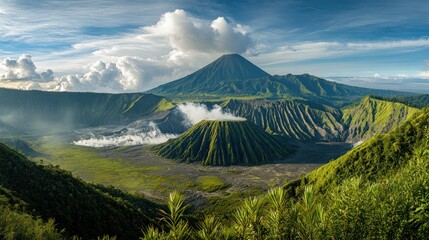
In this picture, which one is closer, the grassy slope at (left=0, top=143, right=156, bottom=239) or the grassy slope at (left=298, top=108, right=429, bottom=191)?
the grassy slope at (left=0, top=143, right=156, bottom=239)

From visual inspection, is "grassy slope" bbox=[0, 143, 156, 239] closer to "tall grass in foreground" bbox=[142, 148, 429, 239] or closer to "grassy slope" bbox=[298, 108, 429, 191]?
"tall grass in foreground" bbox=[142, 148, 429, 239]

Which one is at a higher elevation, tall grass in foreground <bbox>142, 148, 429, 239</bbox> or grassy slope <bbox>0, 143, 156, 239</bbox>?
tall grass in foreground <bbox>142, 148, 429, 239</bbox>

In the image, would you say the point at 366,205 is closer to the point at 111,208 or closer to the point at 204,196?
the point at 111,208

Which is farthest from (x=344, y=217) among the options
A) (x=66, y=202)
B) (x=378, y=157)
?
(x=378, y=157)

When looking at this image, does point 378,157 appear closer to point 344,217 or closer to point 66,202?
point 66,202

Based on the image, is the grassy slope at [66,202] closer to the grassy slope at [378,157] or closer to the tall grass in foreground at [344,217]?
the tall grass in foreground at [344,217]

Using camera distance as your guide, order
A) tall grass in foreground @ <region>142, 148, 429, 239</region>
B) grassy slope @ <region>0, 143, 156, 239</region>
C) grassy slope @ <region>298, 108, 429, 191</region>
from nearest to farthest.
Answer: tall grass in foreground @ <region>142, 148, 429, 239</region>
grassy slope @ <region>0, 143, 156, 239</region>
grassy slope @ <region>298, 108, 429, 191</region>

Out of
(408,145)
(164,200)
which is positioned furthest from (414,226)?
(164,200)

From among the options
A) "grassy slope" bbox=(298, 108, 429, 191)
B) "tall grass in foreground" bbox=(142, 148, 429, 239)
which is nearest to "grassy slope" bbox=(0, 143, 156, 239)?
"tall grass in foreground" bbox=(142, 148, 429, 239)
